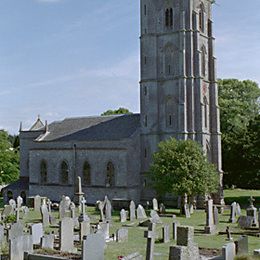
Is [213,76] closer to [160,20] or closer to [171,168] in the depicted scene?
[160,20]

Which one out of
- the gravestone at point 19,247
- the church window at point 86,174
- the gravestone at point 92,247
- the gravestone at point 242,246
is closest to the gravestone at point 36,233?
the gravestone at point 19,247

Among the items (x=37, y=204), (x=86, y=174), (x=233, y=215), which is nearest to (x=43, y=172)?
(x=86, y=174)

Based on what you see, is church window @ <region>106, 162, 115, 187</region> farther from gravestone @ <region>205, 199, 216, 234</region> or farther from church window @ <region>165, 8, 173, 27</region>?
gravestone @ <region>205, 199, 216, 234</region>

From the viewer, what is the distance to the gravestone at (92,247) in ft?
50.1

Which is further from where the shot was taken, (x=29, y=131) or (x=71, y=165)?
(x=29, y=131)

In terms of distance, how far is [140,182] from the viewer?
149 ft

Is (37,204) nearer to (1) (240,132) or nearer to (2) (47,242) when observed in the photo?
(1) (240,132)

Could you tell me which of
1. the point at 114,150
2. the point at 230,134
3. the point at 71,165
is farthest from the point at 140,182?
the point at 230,134

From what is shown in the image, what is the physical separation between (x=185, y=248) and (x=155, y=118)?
31.9 m

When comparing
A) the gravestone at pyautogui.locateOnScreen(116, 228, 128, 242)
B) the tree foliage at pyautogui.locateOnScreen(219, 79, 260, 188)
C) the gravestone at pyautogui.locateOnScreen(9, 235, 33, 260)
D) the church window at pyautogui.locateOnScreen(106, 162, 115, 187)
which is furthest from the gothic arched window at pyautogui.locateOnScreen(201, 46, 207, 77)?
the gravestone at pyautogui.locateOnScreen(9, 235, 33, 260)

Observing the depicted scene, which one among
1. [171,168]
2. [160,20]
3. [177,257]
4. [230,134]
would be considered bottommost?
[177,257]

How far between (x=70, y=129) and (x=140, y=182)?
11.4 metres

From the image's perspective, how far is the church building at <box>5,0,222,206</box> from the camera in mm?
44781

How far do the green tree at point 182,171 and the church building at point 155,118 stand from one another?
5.19m
